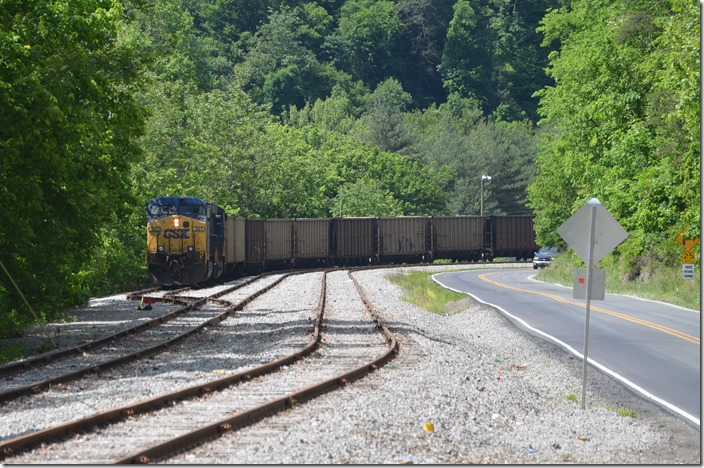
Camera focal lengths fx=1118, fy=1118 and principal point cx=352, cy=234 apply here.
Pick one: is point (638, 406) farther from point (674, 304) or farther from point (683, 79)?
point (674, 304)

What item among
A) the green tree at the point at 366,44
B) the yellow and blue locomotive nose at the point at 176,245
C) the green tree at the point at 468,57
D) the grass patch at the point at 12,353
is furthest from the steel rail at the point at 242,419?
the green tree at the point at 366,44

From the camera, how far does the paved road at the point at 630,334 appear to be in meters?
17.8

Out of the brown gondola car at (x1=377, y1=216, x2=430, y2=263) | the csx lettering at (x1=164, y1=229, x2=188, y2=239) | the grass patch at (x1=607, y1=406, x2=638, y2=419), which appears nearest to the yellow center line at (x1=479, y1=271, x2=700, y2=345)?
the grass patch at (x1=607, y1=406, x2=638, y2=419)

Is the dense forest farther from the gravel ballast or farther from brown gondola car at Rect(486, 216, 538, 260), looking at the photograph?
brown gondola car at Rect(486, 216, 538, 260)

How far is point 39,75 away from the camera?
21.0 m

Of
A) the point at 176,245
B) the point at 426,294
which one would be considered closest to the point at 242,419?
the point at 176,245

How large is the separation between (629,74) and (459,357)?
3168cm

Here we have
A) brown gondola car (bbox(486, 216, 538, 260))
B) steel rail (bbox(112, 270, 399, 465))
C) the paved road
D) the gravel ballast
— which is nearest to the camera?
steel rail (bbox(112, 270, 399, 465))

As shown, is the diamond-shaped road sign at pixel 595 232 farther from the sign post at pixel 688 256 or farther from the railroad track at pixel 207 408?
the sign post at pixel 688 256

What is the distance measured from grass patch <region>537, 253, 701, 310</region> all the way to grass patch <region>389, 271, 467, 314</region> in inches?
265

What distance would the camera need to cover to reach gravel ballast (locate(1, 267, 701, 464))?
432 inches

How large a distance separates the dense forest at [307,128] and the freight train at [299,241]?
2169 mm

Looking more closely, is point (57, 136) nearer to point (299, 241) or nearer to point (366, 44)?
point (299, 241)

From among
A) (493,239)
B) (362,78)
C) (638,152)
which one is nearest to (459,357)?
(638,152)
